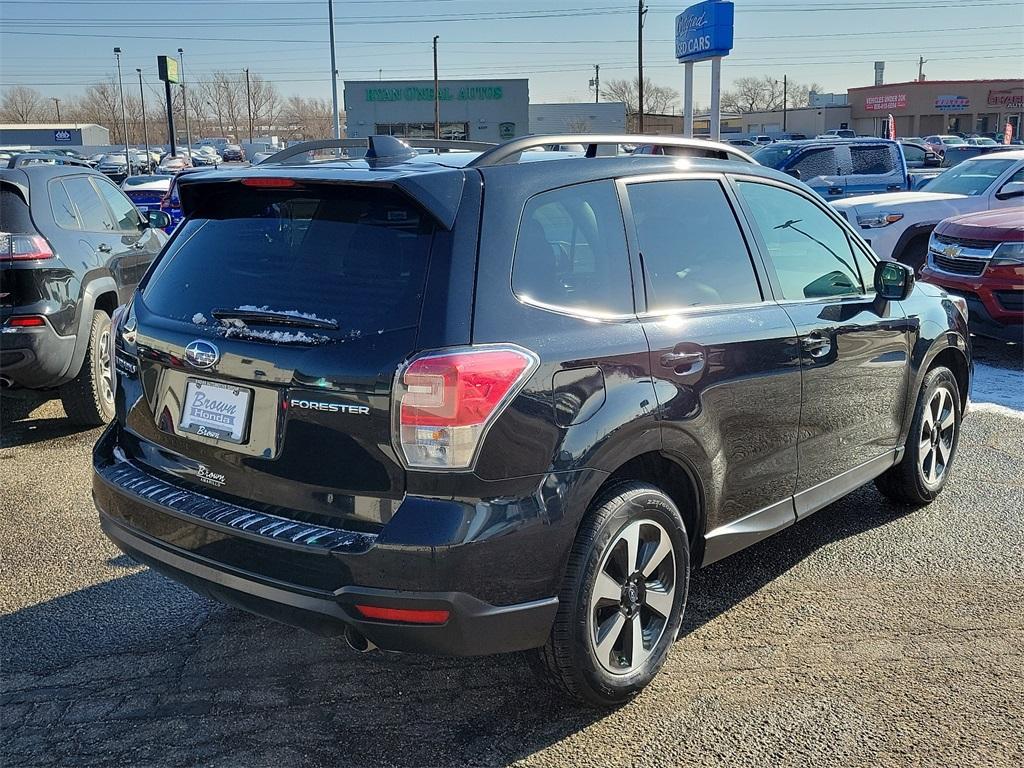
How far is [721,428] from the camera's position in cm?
326

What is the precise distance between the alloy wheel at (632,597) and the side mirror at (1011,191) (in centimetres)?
1023

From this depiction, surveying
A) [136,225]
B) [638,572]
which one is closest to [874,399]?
[638,572]

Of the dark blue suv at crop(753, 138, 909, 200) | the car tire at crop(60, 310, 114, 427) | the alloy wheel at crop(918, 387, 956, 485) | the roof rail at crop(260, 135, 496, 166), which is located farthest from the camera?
the dark blue suv at crop(753, 138, 909, 200)

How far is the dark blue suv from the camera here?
14234 millimetres

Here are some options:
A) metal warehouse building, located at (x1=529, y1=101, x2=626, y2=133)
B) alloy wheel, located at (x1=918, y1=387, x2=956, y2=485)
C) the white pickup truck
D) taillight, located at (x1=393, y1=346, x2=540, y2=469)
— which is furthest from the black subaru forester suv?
metal warehouse building, located at (x1=529, y1=101, x2=626, y2=133)

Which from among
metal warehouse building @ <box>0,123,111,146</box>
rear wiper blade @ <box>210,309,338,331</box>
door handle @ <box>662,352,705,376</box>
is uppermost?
metal warehouse building @ <box>0,123,111,146</box>

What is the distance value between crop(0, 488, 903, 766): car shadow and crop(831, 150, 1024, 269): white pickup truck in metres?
8.53

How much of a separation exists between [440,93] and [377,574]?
67.5 meters

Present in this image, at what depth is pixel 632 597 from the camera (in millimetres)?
3023

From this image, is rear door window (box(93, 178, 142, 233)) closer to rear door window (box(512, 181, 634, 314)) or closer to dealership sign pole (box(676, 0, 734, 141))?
rear door window (box(512, 181, 634, 314))

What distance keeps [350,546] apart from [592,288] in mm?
1091

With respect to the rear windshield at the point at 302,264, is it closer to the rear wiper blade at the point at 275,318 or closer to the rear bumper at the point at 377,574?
the rear wiper blade at the point at 275,318

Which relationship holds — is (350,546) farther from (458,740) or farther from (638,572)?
(638,572)

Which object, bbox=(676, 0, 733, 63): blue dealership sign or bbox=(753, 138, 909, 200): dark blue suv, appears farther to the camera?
bbox=(676, 0, 733, 63): blue dealership sign
